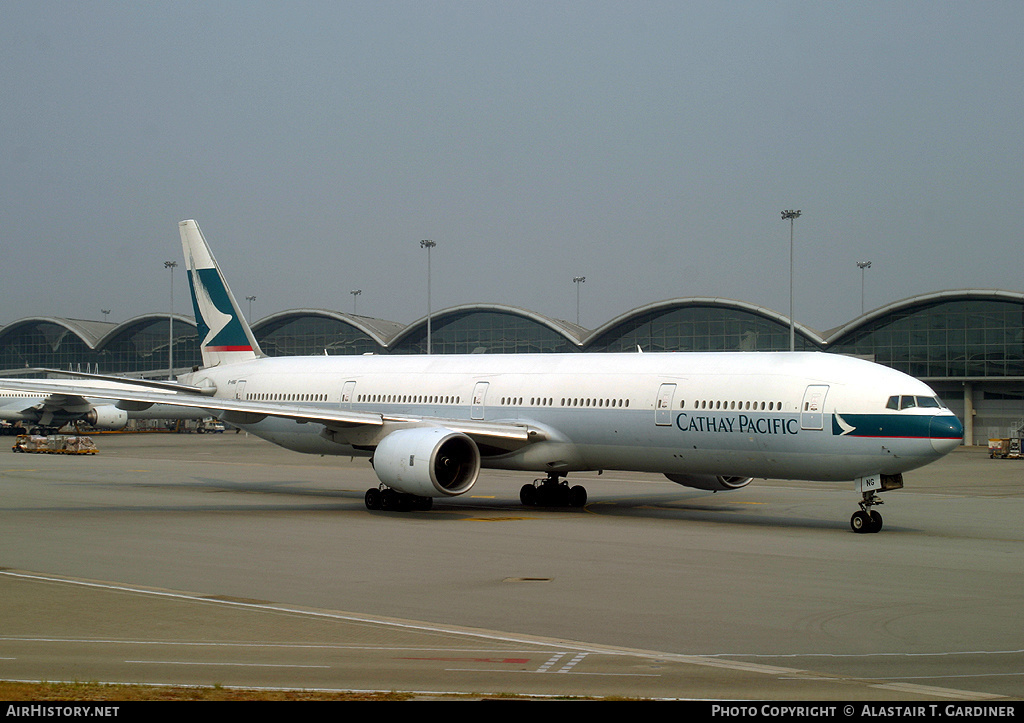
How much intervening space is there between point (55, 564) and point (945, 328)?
6729cm

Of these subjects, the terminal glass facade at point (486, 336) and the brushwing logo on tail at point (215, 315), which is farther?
the terminal glass facade at point (486, 336)

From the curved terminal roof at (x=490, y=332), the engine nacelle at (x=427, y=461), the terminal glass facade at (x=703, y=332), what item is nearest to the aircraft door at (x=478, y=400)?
the engine nacelle at (x=427, y=461)

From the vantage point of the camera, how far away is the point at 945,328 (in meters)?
70.8

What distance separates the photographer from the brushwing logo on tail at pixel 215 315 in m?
34.3

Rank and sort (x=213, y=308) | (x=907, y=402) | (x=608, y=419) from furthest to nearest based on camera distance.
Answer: (x=213, y=308) → (x=608, y=419) → (x=907, y=402)

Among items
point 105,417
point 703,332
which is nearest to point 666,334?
point 703,332

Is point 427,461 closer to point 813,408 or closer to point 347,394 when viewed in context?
point 347,394

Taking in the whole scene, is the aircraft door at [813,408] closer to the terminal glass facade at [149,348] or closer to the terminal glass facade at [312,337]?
the terminal glass facade at [312,337]

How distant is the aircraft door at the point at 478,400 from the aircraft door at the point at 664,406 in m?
5.66

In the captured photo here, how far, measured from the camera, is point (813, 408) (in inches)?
832

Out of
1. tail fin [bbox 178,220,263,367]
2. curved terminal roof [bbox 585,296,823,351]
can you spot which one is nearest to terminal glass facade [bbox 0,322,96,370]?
curved terminal roof [bbox 585,296,823,351]

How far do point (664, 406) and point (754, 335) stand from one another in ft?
179

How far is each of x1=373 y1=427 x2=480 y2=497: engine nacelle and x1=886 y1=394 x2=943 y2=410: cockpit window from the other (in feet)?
30.9

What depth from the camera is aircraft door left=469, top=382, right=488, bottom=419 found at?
88.8ft
